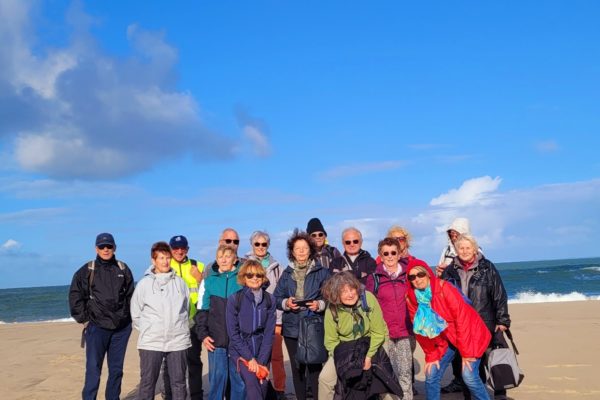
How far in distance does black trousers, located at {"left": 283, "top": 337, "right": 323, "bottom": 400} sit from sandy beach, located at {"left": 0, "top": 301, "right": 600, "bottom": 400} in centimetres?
171

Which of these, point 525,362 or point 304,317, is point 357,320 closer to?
point 304,317

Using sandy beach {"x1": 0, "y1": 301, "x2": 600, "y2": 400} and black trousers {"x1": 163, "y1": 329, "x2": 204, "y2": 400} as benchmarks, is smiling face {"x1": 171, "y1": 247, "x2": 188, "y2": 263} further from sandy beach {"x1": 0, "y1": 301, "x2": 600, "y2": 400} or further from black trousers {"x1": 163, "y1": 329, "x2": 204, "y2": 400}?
sandy beach {"x1": 0, "y1": 301, "x2": 600, "y2": 400}

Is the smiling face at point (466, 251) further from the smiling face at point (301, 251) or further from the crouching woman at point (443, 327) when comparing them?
the smiling face at point (301, 251)

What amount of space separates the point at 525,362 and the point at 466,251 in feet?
13.3

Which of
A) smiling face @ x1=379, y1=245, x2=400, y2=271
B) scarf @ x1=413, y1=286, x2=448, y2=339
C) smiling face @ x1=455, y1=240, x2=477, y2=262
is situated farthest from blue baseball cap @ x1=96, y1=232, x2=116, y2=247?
smiling face @ x1=455, y1=240, x2=477, y2=262

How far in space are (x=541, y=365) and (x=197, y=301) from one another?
563 cm

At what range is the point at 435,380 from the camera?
5.36 m

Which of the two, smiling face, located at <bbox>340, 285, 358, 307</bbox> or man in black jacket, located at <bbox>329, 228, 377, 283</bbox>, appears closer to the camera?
smiling face, located at <bbox>340, 285, 358, 307</bbox>

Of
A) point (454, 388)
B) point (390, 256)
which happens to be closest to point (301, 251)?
point (390, 256)

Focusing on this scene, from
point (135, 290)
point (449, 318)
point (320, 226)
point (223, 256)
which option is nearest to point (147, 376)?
point (135, 290)

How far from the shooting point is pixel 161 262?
5766 millimetres

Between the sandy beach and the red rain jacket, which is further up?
the red rain jacket

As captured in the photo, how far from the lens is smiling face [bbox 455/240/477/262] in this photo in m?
5.67

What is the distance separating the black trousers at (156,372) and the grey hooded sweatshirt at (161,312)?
0.24 feet
